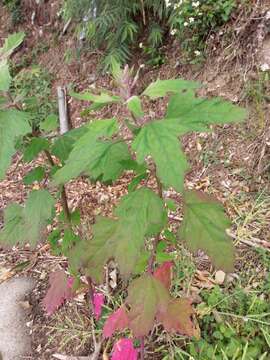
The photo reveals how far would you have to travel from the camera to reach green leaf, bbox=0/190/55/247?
160cm

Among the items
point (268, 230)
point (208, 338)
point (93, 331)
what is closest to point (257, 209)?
point (268, 230)

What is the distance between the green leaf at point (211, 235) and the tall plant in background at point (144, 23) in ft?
7.68

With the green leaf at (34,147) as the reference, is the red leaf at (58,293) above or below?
below

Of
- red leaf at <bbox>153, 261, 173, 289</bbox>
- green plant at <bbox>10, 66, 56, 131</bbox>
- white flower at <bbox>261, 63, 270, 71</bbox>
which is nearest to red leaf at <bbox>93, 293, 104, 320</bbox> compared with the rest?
red leaf at <bbox>153, 261, 173, 289</bbox>

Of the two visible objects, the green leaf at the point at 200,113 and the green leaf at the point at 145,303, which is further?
the green leaf at the point at 145,303

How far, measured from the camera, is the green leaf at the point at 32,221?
1.60 m

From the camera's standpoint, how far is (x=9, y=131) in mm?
1402

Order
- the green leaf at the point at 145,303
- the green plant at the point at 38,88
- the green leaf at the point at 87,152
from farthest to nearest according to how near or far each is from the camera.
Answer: the green plant at the point at 38,88, the green leaf at the point at 145,303, the green leaf at the point at 87,152

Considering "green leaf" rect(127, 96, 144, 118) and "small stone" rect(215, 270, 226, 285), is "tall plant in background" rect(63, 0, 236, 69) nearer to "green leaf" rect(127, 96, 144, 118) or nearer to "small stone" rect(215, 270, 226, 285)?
"small stone" rect(215, 270, 226, 285)

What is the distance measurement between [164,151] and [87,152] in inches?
10.3

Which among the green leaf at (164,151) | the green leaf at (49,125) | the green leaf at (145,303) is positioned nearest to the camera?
the green leaf at (164,151)

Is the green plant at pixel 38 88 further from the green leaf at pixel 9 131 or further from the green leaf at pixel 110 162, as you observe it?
the green leaf at pixel 110 162

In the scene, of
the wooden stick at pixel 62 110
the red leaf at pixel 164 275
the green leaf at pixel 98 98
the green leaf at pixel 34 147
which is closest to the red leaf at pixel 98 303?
the red leaf at pixel 164 275

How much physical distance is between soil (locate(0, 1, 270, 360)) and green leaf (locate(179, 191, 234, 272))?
1069 millimetres
